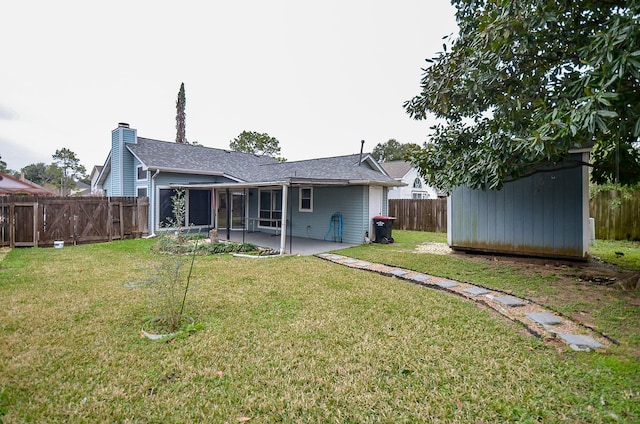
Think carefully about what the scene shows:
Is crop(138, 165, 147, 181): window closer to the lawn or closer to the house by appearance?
the house

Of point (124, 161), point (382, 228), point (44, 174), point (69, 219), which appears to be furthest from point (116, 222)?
point (44, 174)

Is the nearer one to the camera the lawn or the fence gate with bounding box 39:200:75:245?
the lawn

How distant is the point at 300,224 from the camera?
508 inches

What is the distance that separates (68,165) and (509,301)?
54184 mm

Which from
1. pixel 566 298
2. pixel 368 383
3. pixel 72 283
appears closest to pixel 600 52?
pixel 566 298

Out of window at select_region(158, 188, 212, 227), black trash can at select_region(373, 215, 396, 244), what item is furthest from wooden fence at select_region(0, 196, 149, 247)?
black trash can at select_region(373, 215, 396, 244)

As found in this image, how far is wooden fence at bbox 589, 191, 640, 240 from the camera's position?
34.9 feet

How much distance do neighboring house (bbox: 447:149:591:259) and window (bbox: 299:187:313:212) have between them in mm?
5170

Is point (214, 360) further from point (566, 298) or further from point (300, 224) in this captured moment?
point (300, 224)

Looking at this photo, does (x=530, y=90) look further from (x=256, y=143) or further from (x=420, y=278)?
(x=256, y=143)

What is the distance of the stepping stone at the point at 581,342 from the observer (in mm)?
3217

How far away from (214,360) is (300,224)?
9.87m

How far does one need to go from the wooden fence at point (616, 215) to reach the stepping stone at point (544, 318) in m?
9.18

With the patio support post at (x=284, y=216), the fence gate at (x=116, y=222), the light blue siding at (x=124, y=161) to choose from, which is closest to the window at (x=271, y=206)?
the patio support post at (x=284, y=216)
